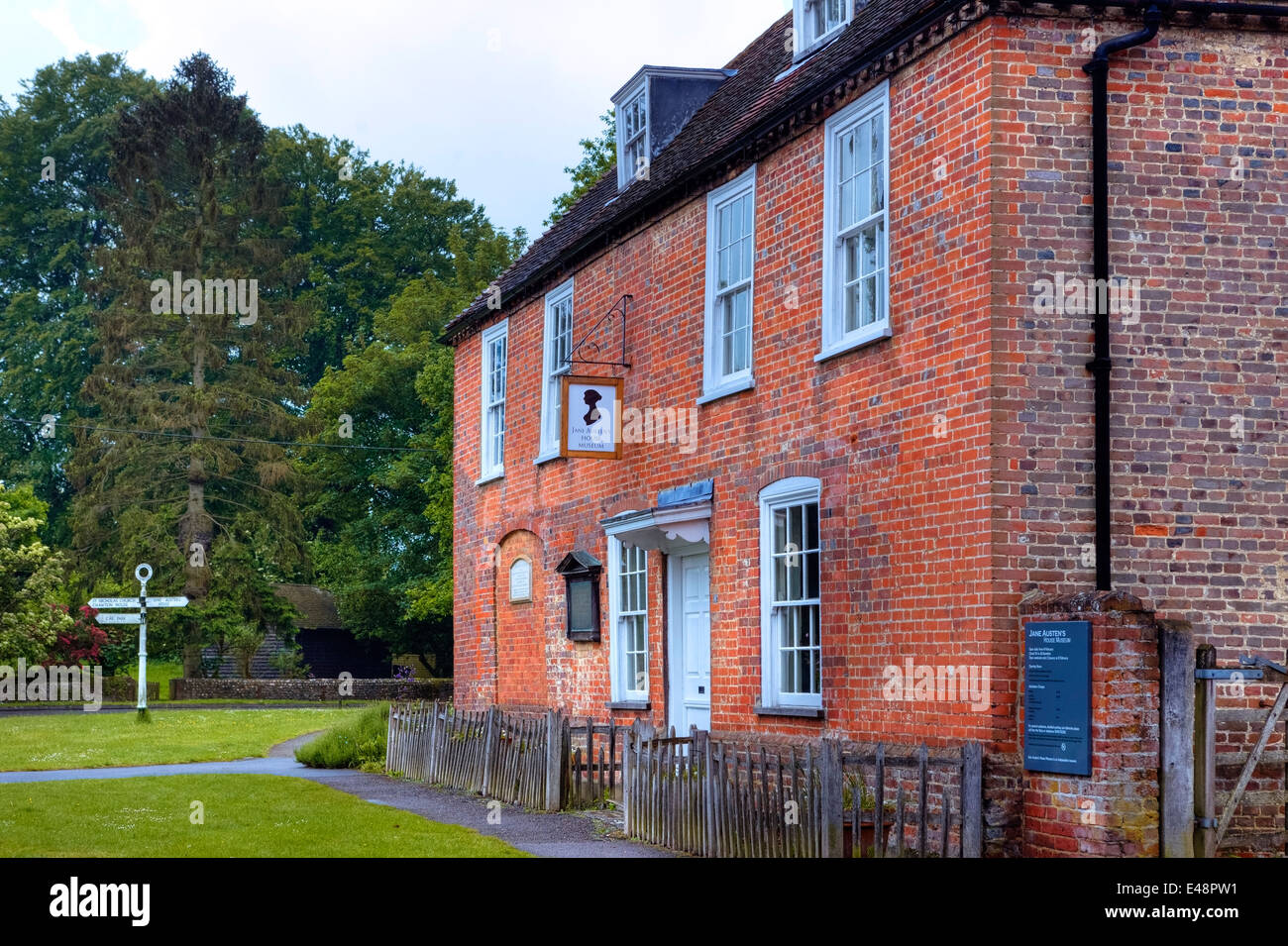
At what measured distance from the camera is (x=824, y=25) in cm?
1634

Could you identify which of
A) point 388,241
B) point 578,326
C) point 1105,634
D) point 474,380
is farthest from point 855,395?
point 388,241

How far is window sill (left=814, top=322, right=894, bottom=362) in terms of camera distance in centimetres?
1298

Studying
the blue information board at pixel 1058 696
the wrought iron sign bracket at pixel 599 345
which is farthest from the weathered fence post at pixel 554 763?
the blue information board at pixel 1058 696

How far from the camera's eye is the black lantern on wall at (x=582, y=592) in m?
19.2

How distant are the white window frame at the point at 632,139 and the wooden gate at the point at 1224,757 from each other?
432 inches

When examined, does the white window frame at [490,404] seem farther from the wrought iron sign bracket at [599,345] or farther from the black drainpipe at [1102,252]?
the black drainpipe at [1102,252]

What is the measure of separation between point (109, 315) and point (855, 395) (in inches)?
1661

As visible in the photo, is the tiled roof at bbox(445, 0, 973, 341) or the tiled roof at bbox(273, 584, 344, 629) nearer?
the tiled roof at bbox(445, 0, 973, 341)

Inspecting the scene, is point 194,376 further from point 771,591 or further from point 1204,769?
point 1204,769

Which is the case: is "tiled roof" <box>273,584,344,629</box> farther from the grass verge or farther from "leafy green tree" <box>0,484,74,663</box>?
the grass verge

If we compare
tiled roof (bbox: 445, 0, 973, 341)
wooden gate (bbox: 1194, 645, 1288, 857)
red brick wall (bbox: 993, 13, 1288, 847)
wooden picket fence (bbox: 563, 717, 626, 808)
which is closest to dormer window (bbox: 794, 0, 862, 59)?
tiled roof (bbox: 445, 0, 973, 341)

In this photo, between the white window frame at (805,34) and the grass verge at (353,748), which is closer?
the white window frame at (805,34)

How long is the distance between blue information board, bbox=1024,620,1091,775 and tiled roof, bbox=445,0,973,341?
4.92 meters

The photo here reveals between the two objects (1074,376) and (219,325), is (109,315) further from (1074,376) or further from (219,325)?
(1074,376)
